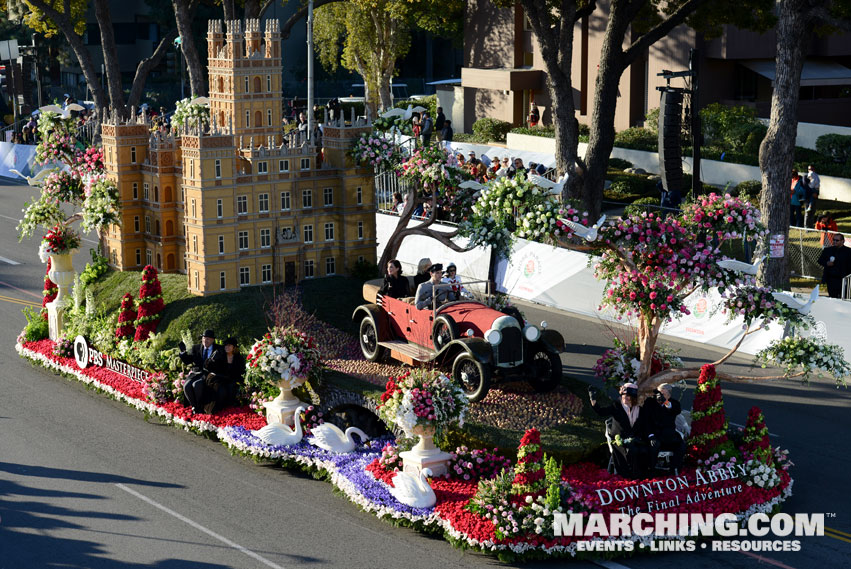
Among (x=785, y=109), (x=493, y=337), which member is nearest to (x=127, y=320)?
(x=493, y=337)

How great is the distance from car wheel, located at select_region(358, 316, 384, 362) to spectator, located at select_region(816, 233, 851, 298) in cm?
1083

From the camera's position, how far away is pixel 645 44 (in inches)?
1281

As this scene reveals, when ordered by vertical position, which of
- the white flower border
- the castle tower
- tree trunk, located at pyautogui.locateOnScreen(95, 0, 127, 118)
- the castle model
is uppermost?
tree trunk, located at pyautogui.locateOnScreen(95, 0, 127, 118)

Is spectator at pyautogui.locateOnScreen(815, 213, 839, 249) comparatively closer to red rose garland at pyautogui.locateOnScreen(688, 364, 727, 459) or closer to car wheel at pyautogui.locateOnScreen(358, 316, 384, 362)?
red rose garland at pyautogui.locateOnScreen(688, 364, 727, 459)

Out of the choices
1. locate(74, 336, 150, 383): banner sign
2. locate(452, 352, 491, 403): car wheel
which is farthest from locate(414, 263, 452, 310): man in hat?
locate(74, 336, 150, 383): banner sign

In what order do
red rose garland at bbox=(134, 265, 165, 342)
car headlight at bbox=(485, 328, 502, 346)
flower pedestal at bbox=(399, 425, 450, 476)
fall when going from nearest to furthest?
1. flower pedestal at bbox=(399, 425, 450, 476)
2. car headlight at bbox=(485, 328, 502, 346)
3. red rose garland at bbox=(134, 265, 165, 342)

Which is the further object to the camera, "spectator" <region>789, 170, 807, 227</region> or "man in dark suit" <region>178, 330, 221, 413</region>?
"spectator" <region>789, 170, 807, 227</region>

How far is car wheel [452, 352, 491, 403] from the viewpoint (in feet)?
60.3

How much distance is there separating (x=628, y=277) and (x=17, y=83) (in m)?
51.6

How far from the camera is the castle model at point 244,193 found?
23219 mm

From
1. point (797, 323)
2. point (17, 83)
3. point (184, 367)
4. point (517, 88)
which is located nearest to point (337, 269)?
point (184, 367)

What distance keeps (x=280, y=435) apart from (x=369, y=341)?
137 inches

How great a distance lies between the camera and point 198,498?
17.3m

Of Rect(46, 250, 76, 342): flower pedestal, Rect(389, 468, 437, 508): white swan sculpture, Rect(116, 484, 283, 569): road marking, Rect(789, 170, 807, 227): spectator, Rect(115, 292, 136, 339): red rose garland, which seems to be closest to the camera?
Rect(116, 484, 283, 569): road marking
